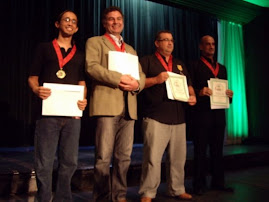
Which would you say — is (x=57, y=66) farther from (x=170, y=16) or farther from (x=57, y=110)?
(x=170, y=16)

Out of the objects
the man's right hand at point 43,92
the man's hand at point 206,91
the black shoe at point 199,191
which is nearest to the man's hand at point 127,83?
the man's right hand at point 43,92

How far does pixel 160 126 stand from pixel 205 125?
0.55 metres

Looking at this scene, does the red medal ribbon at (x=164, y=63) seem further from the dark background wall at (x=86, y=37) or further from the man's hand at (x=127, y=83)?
the dark background wall at (x=86, y=37)

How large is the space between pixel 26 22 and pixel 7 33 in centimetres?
35

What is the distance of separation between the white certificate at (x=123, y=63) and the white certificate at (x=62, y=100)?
0.96 feet

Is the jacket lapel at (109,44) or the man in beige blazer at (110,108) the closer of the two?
the man in beige blazer at (110,108)

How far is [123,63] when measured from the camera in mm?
1989

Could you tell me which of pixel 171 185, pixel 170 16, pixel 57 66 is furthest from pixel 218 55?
pixel 57 66

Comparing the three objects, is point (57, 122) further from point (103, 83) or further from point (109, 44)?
point (109, 44)

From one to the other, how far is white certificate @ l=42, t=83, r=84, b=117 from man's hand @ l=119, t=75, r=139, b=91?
0.28 meters

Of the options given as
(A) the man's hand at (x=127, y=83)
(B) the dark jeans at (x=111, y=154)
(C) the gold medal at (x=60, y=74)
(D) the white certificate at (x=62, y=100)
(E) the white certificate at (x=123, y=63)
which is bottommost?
(B) the dark jeans at (x=111, y=154)

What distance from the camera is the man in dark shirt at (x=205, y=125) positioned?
255cm

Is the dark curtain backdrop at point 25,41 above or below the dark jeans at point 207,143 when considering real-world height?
above

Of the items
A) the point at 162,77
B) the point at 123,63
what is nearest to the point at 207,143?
the point at 162,77
